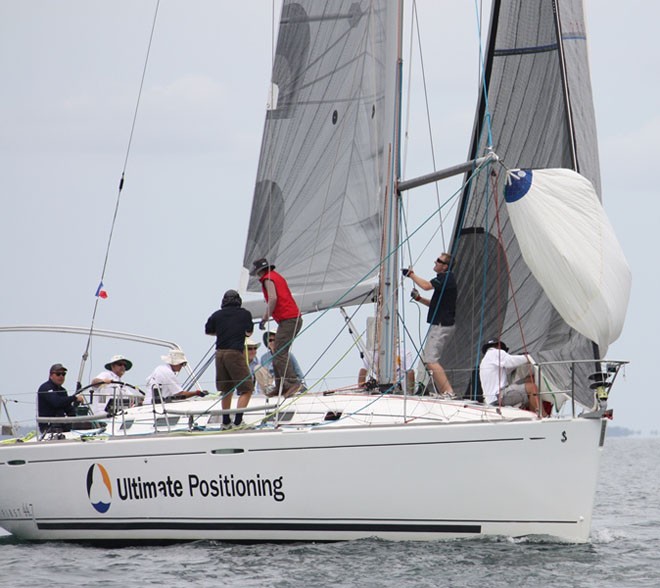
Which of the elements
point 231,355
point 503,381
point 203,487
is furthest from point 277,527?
point 503,381

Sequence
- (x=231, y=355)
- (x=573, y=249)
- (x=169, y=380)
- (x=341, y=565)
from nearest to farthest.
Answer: (x=341, y=565), (x=573, y=249), (x=231, y=355), (x=169, y=380)

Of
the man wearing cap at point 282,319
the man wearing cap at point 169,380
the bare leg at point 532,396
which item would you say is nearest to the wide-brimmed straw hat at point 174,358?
the man wearing cap at point 169,380

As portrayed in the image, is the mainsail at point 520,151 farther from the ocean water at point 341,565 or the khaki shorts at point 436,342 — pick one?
the ocean water at point 341,565

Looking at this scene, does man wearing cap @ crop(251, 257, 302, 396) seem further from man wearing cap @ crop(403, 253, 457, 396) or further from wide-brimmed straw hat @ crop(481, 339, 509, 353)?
wide-brimmed straw hat @ crop(481, 339, 509, 353)

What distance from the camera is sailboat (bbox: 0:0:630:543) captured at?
11.1 meters

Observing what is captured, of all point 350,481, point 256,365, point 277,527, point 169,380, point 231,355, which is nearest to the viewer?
point 350,481

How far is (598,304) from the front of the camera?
37.1 ft

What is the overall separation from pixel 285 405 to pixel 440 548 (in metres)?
2.17

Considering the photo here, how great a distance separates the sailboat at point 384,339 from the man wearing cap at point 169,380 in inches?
29.9

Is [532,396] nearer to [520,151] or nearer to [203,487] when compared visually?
[203,487]

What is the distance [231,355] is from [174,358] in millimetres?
2056

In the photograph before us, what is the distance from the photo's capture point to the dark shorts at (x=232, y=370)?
12516 millimetres

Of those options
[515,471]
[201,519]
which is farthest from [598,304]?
[201,519]

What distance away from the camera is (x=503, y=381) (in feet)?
40.1
